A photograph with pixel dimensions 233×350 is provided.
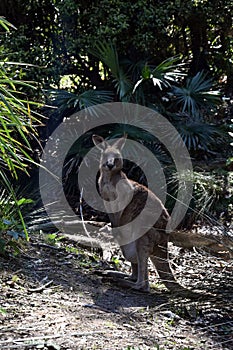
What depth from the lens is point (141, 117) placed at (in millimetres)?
8672

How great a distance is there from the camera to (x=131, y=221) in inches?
228

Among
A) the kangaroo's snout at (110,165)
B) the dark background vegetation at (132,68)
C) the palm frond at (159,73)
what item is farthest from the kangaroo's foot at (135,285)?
the palm frond at (159,73)

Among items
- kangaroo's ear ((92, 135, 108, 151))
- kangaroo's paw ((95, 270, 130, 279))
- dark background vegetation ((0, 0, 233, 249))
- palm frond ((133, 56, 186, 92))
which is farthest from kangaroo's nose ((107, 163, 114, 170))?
palm frond ((133, 56, 186, 92))

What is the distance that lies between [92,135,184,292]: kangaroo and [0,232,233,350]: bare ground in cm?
20

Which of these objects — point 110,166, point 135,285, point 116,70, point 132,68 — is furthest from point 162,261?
point 132,68

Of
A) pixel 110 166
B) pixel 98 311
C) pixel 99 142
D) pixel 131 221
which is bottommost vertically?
pixel 98 311

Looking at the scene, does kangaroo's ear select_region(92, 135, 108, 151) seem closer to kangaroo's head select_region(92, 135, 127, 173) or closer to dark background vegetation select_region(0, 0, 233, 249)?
kangaroo's head select_region(92, 135, 127, 173)

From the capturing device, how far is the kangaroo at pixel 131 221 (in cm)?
547

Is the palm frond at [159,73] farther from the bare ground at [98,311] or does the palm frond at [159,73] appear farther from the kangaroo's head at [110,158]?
the bare ground at [98,311]

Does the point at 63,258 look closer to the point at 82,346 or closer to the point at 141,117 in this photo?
the point at 82,346

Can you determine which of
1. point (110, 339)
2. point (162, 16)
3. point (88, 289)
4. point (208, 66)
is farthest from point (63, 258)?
point (208, 66)

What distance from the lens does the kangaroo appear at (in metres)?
5.47

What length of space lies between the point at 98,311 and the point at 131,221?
1.65 metres

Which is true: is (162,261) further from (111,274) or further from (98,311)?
(98,311)
